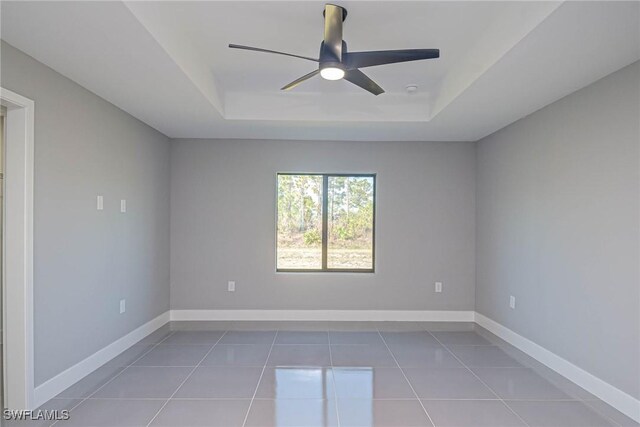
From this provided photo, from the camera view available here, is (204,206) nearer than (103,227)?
No

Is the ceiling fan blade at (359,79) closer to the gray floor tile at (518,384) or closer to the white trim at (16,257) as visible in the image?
the white trim at (16,257)

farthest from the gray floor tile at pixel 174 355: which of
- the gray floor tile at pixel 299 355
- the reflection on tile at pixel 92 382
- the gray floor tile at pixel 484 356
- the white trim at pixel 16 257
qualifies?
the gray floor tile at pixel 484 356

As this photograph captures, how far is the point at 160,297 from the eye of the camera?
14.6 ft

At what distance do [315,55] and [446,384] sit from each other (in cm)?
279

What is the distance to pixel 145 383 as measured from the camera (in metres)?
2.94

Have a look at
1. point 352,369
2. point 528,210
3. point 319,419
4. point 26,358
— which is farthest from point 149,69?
point 528,210

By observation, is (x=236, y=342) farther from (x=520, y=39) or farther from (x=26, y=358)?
(x=520, y=39)

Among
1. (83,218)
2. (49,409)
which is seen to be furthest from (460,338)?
(83,218)

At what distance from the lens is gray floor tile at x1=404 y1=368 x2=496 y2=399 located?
2775 mm

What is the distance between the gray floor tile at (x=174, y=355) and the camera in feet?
11.0

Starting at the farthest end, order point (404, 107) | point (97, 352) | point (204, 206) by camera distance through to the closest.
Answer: point (204, 206) → point (404, 107) → point (97, 352)

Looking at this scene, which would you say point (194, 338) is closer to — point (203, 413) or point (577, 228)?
point (203, 413)

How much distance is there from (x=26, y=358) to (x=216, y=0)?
252 cm

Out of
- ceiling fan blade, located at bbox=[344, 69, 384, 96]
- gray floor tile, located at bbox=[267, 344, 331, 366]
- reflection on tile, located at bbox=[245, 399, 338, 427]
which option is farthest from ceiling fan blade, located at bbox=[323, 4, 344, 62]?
gray floor tile, located at bbox=[267, 344, 331, 366]
